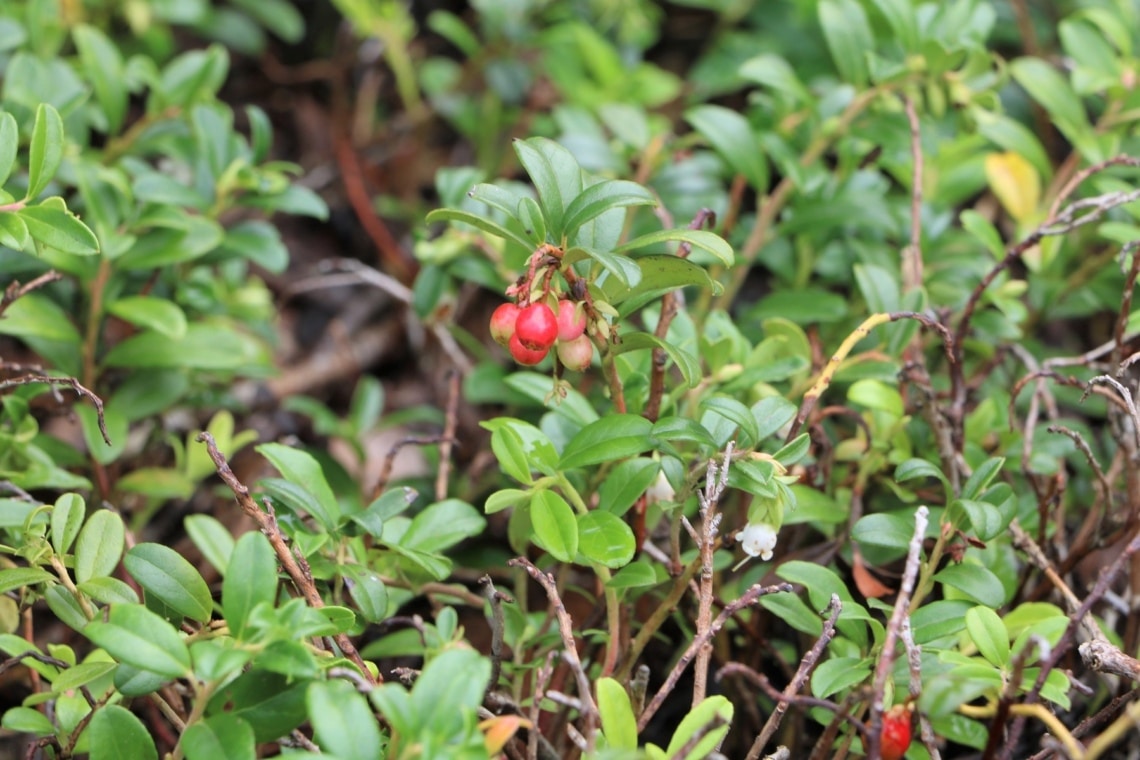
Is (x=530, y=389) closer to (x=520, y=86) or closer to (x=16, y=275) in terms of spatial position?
(x=16, y=275)

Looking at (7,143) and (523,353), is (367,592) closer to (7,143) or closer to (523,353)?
(523,353)

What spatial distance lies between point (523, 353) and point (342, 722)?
0.46 meters

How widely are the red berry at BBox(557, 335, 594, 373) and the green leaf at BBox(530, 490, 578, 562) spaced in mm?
189

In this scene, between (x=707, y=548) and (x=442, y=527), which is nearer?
(x=707, y=548)

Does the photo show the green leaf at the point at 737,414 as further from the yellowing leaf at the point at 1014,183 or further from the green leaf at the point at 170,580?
the yellowing leaf at the point at 1014,183

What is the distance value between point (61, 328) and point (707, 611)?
1.23 metres

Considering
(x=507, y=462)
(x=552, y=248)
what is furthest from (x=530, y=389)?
(x=552, y=248)

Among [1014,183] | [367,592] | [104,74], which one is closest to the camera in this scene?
[367,592]

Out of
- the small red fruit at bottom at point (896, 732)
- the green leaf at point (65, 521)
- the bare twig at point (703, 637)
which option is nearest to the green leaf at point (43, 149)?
the green leaf at point (65, 521)

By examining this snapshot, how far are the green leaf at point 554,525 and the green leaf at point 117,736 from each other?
1.67 feet

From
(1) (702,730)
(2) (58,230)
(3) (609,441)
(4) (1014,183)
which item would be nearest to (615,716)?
(1) (702,730)

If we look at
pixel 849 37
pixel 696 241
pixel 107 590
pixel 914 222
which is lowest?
pixel 107 590

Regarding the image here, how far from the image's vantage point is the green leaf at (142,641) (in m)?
1.08

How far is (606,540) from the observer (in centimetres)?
133
